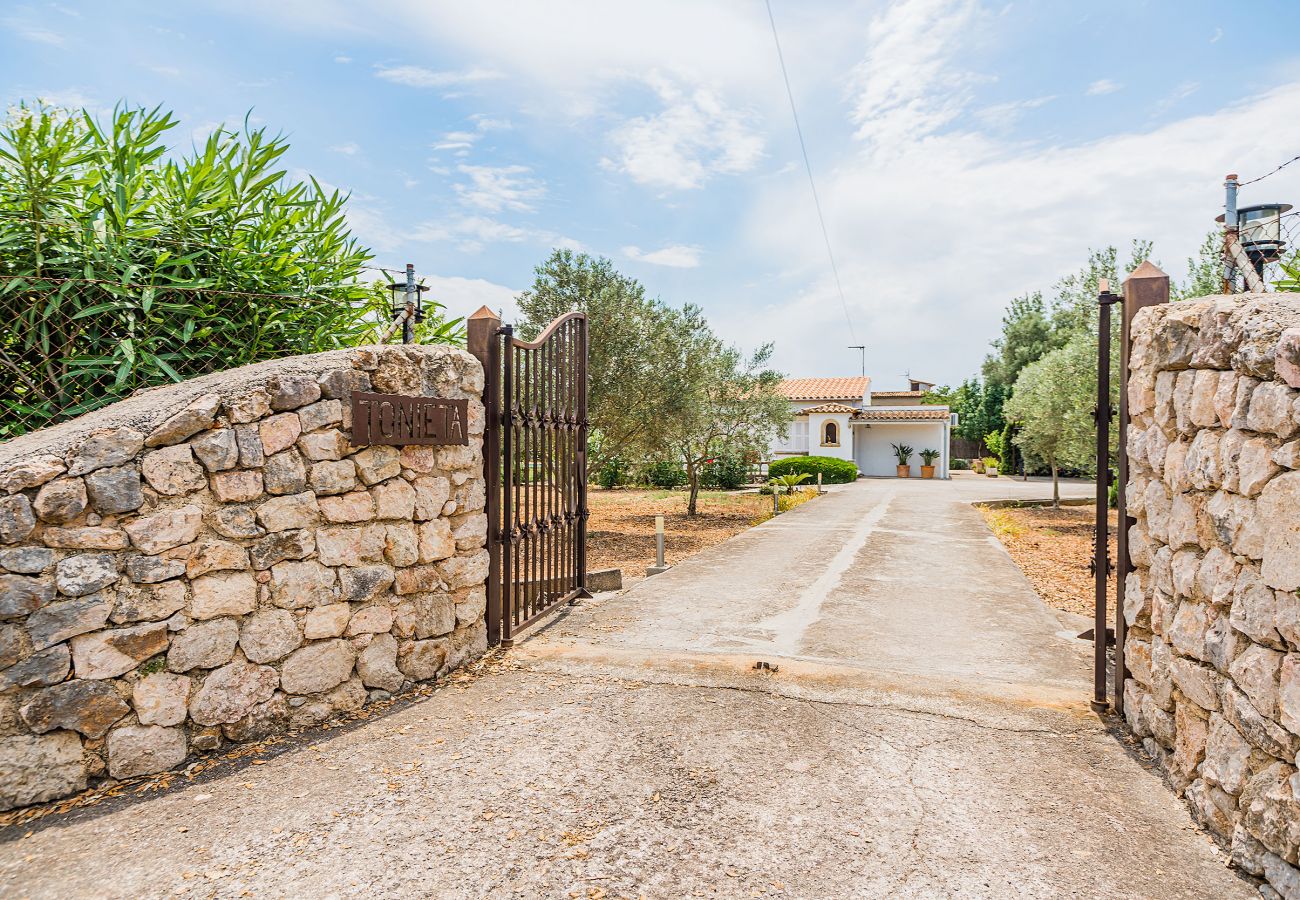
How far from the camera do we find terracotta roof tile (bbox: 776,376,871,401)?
3341 cm

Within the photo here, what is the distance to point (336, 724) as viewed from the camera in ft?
11.8

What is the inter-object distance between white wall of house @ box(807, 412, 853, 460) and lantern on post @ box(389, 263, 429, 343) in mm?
26002

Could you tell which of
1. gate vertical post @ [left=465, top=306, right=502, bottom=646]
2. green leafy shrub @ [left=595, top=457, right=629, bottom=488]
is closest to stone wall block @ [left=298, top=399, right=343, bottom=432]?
gate vertical post @ [left=465, top=306, right=502, bottom=646]

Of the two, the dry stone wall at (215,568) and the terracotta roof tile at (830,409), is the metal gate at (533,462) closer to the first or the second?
the dry stone wall at (215,568)

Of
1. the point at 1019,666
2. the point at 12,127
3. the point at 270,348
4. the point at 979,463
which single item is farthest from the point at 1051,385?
the point at 979,463

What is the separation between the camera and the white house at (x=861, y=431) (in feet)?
98.0

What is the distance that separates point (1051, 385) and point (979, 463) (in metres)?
20.8

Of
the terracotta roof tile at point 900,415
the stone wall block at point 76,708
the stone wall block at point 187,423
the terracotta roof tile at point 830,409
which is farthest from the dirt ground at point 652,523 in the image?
the terracotta roof tile at point 900,415

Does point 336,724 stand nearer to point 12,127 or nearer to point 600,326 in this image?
point 12,127

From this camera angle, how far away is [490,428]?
465cm

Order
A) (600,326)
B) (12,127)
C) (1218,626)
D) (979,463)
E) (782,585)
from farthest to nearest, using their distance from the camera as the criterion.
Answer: (979,463) < (600,326) < (782,585) < (12,127) < (1218,626)

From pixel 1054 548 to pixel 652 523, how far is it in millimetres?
7155

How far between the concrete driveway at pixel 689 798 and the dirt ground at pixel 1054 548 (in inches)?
72.1

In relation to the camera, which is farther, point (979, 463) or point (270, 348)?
point (979, 463)
